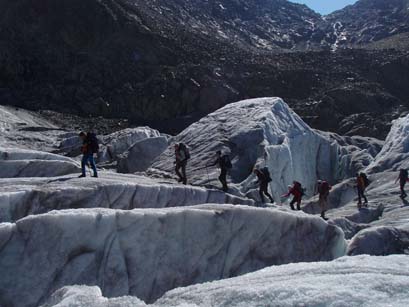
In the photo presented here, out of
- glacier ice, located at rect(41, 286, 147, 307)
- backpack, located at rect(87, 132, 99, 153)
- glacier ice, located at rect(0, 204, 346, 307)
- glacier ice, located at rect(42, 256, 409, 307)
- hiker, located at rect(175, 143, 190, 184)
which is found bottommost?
glacier ice, located at rect(0, 204, 346, 307)

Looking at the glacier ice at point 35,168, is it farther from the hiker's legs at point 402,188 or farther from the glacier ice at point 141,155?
the hiker's legs at point 402,188

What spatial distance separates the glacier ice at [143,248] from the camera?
9.76 meters

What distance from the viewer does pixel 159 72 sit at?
72.0 m

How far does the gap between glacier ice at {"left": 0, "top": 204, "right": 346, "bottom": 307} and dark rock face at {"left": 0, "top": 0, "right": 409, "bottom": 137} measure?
151 ft

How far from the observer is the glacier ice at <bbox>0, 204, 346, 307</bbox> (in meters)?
9.76

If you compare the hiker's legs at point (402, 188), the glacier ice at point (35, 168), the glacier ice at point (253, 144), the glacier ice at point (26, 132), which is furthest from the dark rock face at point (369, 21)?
the glacier ice at point (35, 168)

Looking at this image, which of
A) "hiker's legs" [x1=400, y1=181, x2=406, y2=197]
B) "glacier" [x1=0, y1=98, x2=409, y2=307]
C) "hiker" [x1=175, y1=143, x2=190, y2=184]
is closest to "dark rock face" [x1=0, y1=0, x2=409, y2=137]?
"hiker's legs" [x1=400, y1=181, x2=406, y2=197]

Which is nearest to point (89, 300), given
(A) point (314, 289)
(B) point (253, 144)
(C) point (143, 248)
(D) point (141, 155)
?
(A) point (314, 289)

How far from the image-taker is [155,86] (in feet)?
228

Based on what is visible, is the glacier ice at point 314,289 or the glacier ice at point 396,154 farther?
the glacier ice at point 396,154

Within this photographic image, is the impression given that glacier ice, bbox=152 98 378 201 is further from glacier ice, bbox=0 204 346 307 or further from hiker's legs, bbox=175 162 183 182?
glacier ice, bbox=0 204 346 307

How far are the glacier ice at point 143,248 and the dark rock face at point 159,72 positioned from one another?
45881 millimetres

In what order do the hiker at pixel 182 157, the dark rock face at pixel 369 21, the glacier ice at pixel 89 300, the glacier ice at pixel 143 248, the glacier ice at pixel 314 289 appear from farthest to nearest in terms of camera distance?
the dark rock face at pixel 369 21 < the hiker at pixel 182 157 < the glacier ice at pixel 143 248 < the glacier ice at pixel 89 300 < the glacier ice at pixel 314 289

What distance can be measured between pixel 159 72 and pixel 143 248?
62393mm
